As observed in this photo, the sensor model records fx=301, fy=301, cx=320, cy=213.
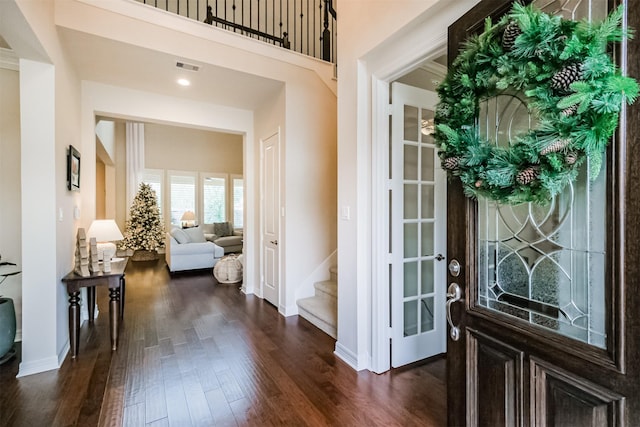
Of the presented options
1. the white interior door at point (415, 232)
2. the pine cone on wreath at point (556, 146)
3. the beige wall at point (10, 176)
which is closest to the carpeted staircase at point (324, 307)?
the white interior door at point (415, 232)

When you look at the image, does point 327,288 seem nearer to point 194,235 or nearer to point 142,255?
point 194,235

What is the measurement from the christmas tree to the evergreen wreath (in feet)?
26.9

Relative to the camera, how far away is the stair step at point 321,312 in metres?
3.16

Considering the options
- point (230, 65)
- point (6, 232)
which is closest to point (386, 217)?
point (230, 65)

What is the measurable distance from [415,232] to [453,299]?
44.0 inches

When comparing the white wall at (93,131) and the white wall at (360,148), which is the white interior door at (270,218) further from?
the white wall at (360,148)

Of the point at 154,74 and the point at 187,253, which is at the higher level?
the point at 154,74

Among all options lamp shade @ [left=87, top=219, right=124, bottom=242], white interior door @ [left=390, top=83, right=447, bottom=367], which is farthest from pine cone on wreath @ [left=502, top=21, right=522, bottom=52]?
lamp shade @ [left=87, top=219, right=124, bottom=242]

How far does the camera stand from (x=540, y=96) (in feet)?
3.50

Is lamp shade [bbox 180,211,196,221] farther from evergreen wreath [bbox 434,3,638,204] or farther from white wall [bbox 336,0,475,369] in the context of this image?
evergreen wreath [bbox 434,3,638,204]

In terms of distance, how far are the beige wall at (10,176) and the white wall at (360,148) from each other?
3.13m

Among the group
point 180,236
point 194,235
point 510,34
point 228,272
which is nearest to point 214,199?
point 194,235

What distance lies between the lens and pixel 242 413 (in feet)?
6.44

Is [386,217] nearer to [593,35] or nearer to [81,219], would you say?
[593,35]
